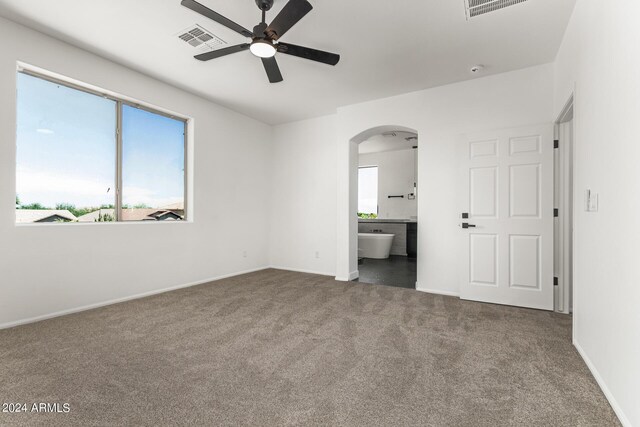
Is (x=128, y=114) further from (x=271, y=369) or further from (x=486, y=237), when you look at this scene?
(x=486, y=237)

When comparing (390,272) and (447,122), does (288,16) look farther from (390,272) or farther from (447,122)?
(390,272)

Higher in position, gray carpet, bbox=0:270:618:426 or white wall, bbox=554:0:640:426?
white wall, bbox=554:0:640:426

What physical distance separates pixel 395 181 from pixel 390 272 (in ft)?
11.1

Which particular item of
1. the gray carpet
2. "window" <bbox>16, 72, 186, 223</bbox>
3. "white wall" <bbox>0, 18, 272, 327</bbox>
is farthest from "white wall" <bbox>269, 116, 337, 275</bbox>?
the gray carpet

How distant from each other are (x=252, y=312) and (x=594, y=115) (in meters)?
3.37

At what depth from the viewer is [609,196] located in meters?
1.77

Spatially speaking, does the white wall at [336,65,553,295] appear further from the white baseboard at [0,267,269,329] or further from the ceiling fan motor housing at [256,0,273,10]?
the white baseboard at [0,267,269,329]

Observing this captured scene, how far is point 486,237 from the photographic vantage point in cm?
370

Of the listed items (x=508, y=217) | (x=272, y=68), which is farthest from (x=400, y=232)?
(x=272, y=68)

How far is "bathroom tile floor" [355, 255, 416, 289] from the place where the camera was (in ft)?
15.5

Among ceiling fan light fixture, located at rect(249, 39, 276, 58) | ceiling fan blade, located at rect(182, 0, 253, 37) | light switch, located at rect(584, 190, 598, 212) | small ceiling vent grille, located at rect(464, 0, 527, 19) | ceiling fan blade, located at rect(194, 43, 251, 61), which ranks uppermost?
small ceiling vent grille, located at rect(464, 0, 527, 19)

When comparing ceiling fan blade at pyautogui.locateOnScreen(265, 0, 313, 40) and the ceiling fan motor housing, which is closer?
ceiling fan blade at pyautogui.locateOnScreen(265, 0, 313, 40)

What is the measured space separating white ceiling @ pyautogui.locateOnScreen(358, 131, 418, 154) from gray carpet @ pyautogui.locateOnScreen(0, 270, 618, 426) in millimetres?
4398

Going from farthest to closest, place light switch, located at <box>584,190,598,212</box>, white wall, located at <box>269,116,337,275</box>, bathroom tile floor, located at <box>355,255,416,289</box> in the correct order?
1. white wall, located at <box>269,116,337,275</box>
2. bathroom tile floor, located at <box>355,255,416,289</box>
3. light switch, located at <box>584,190,598,212</box>
